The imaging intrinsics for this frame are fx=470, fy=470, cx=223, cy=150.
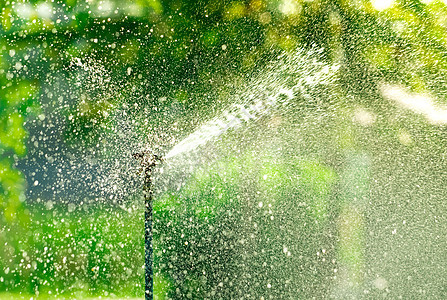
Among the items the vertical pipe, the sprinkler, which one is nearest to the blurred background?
the sprinkler

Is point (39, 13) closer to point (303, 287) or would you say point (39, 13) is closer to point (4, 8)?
point (4, 8)

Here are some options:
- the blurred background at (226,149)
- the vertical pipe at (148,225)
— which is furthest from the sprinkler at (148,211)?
the blurred background at (226,149)

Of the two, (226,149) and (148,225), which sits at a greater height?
(148,225)

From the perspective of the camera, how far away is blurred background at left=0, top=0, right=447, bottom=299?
7.81 metres

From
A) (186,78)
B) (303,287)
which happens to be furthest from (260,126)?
(303,287)

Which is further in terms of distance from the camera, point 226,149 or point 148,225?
point 226,149

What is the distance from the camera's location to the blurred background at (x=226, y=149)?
781cm

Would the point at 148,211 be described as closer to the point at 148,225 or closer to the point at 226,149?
the point at 148,225

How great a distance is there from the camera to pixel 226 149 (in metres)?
9.05

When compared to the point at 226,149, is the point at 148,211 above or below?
above

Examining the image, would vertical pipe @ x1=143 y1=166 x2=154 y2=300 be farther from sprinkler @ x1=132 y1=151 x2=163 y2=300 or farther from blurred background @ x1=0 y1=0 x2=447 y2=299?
blurred background @ x1=0 y1=0 x2=447 y2=299

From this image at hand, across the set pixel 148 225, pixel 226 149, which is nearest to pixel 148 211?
pixel 148 225

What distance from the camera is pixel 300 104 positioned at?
9.58 m

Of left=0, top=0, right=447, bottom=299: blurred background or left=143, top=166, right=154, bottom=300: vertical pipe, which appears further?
left=0, top=0, right=447, bottom=299: blurred background
